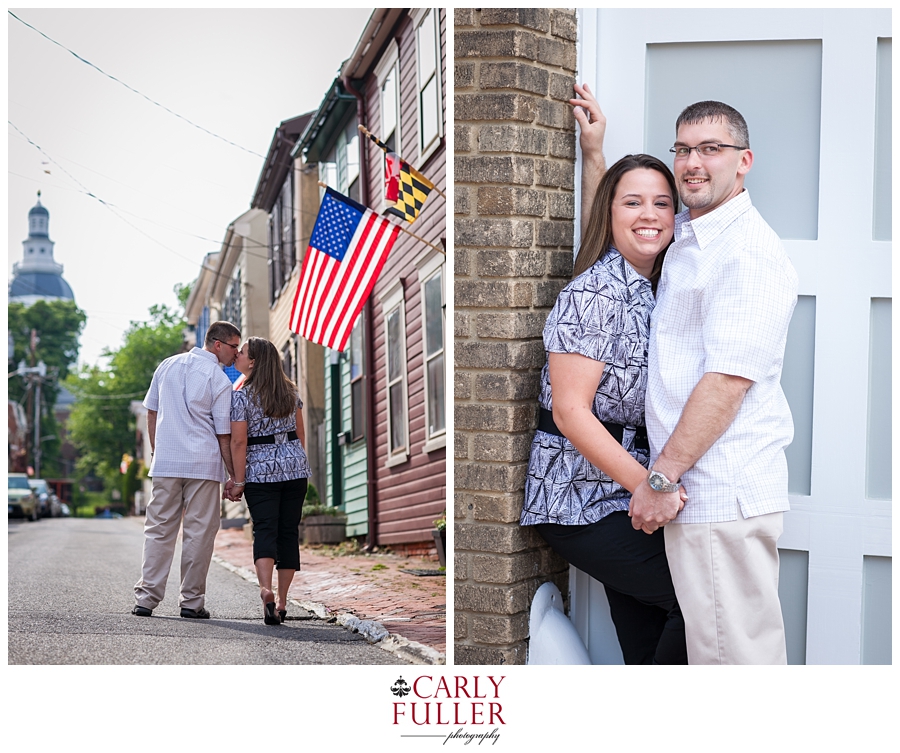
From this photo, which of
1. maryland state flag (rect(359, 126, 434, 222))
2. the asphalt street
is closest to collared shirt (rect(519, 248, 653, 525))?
the asphalt street

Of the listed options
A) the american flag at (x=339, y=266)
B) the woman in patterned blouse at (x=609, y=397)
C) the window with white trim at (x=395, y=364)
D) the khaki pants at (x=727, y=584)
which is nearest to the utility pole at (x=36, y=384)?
the american flag at (x=339, y=266)

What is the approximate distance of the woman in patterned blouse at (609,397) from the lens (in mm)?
2289

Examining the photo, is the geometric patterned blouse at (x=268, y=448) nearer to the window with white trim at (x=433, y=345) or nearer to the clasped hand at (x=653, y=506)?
the window with white trim at (x=433, y=345)

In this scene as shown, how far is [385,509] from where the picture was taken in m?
3.77

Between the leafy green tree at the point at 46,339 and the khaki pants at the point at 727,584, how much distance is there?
2005 millimetres

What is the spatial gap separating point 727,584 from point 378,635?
43.8 inches

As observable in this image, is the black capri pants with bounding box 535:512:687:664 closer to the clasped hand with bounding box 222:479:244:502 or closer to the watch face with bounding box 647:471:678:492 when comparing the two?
the watch face with bounding box 647:471:678:492

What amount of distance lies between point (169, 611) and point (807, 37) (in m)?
2.70

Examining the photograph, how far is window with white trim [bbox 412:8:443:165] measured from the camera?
127 inches

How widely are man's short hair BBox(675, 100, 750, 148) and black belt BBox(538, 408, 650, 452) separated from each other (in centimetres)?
84

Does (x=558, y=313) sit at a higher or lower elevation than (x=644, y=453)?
higher

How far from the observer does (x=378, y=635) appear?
108 inches
